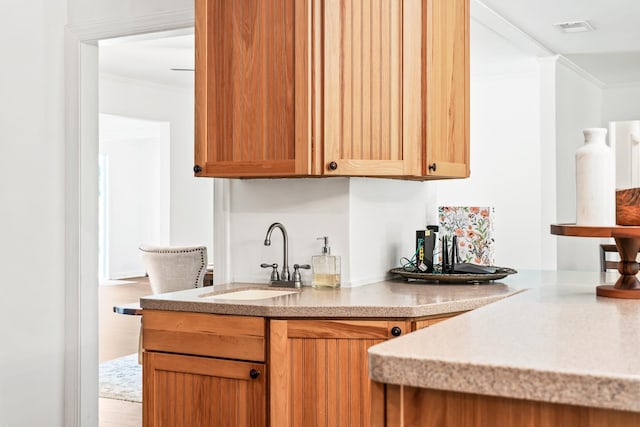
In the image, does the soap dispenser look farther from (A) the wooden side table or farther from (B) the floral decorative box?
(A) the wooden side table

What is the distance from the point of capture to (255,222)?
339 centimetres

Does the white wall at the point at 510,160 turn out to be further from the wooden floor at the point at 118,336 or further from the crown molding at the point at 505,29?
the wooden floor at the point at 118,336

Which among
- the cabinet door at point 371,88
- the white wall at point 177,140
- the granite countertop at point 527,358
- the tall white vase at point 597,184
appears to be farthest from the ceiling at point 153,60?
the granite countertop at point 527,358

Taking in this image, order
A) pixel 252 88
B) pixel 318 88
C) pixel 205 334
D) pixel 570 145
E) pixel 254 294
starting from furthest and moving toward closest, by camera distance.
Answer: pixel 570 145 → pixel 254 294 → pixel 252 88 → pixel 318 88 → pixel 205 334

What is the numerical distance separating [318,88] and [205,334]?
1001 mm

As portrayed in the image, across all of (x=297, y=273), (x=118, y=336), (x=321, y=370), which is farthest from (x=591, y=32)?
(x=118, y=336)

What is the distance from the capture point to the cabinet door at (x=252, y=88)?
2941mm

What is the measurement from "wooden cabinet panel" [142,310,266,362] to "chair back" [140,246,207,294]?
9.16ft

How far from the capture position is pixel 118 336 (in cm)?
680

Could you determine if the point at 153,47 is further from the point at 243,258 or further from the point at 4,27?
the point at 243,258

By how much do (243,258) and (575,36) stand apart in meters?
3.61

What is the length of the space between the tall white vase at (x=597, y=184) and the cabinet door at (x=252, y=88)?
4.08ft

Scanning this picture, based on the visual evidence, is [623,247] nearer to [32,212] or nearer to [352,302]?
[352,302]

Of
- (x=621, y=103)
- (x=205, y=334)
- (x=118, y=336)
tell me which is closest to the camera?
(x=205, y=334)
